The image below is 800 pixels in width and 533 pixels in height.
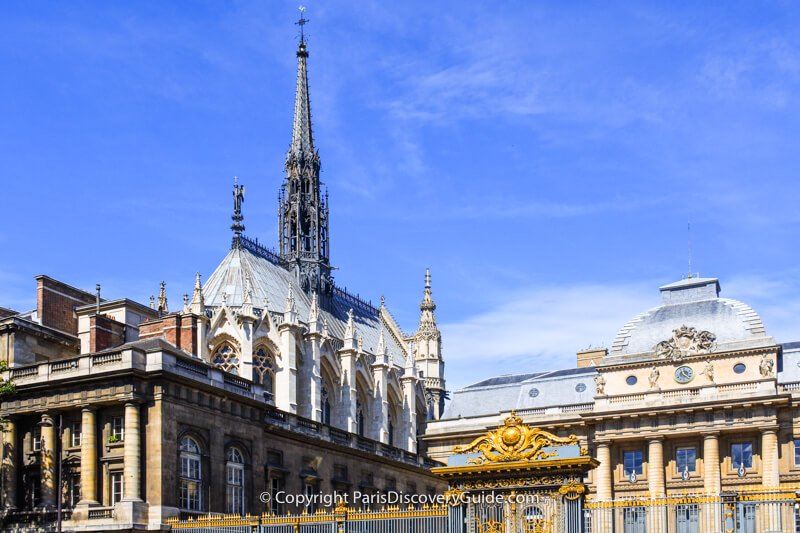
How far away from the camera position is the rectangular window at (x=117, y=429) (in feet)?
139

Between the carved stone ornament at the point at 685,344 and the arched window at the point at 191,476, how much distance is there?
2796 cm

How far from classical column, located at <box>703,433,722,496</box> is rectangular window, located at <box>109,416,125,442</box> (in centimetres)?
2966

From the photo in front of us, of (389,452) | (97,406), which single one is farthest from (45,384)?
(389,452)

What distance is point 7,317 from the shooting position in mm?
47406

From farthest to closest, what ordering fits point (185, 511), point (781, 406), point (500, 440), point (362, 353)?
point (362, 353) → point (781, 406) → point (185, 511) → point (500, 440)

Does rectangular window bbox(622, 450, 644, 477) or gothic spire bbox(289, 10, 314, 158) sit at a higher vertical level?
gothic spire bbox(289, 10, 314, 158)

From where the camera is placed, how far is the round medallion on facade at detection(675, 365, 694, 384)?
61.8 meters

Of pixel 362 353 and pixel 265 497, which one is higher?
pixel 362 353

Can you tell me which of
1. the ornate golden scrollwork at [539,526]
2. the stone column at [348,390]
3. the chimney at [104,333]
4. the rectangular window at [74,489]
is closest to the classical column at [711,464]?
the stone column at [348,390]

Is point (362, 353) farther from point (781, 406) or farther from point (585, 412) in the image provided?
point (781, 406)

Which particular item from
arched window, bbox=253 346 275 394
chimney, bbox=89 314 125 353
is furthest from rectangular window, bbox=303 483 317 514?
arched window, bbox=253 346 275 394

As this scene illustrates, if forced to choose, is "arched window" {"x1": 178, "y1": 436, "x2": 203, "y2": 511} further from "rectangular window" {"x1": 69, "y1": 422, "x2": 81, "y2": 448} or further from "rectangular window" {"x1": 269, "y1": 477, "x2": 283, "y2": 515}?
"rectangular window" {"x1": 269, "y1": 477, "x2": 283, "y2": 515}

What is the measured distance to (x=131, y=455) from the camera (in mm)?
41375

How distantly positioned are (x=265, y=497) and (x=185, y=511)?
5445mm
